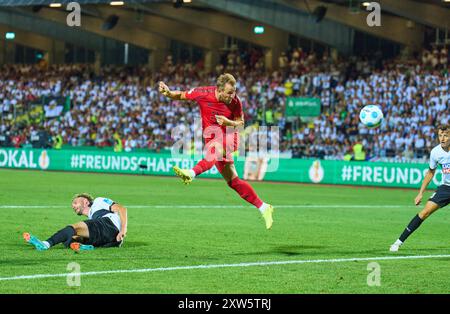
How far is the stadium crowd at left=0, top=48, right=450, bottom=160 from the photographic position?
134 feet

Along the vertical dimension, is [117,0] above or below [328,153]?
above

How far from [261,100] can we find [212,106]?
33.6 meters

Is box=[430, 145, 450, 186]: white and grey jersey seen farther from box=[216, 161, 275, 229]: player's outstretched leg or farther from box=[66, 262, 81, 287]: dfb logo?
box=[66, 262, 81, 287]: dfb logo

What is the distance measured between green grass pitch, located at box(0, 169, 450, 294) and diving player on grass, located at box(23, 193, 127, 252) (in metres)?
0.18

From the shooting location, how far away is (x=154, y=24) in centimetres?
5697

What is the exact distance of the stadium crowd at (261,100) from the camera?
134 feet

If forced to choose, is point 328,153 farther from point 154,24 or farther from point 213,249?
point 213,249

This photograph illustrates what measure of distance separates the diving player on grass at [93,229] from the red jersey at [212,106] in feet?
6.12

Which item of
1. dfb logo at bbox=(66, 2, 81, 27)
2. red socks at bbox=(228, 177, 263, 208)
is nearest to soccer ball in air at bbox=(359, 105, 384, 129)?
red socks at bbox=(228, 177, 263, 208)

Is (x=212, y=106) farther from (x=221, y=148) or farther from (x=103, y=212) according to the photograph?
(x=103, y=212)

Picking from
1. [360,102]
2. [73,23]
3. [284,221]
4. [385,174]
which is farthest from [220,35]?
[284,221]

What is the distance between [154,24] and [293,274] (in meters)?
46.4

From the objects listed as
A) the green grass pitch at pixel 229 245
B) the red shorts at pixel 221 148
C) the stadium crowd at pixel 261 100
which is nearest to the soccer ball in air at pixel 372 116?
the green grass pitch at pixel 229 245

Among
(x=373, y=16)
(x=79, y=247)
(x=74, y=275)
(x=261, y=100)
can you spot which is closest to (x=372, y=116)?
(x=79, y=247)
